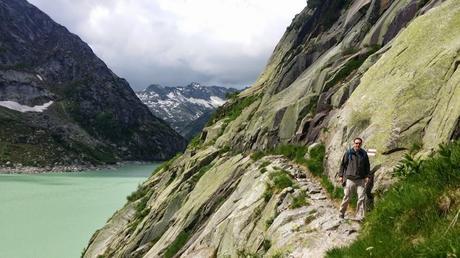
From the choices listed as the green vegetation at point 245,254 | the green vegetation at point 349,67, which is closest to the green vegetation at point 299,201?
the green vegetation at point 245,254

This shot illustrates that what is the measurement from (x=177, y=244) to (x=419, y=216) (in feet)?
57.4

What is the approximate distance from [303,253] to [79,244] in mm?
42127

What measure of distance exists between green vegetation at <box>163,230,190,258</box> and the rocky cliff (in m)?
0.07

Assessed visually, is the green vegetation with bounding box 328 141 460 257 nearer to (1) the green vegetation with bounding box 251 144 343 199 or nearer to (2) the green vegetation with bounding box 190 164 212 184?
(1) the green vegetation with bounding box 251 144 343 199

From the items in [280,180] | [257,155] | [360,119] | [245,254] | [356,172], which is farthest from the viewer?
[257,155]

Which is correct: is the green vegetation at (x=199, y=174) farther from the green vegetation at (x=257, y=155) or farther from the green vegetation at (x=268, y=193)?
the green vegetation at (x=268, y=193)

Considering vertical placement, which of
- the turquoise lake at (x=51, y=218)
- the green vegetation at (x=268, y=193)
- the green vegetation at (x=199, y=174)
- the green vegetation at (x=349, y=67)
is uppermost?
the green vegetation at (x=349, y=67)

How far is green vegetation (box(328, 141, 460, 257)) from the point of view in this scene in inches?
322

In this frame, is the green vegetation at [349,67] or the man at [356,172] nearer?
the man at [356,172]

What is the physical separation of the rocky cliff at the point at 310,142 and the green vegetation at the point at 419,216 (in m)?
3.07

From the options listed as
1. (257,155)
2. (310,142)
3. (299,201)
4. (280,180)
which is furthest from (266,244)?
(257,155)

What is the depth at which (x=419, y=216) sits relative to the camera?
9.00 m

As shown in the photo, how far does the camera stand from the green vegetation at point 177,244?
23875 millimetres

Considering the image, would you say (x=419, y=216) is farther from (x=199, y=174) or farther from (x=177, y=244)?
(x=199, y=174)
